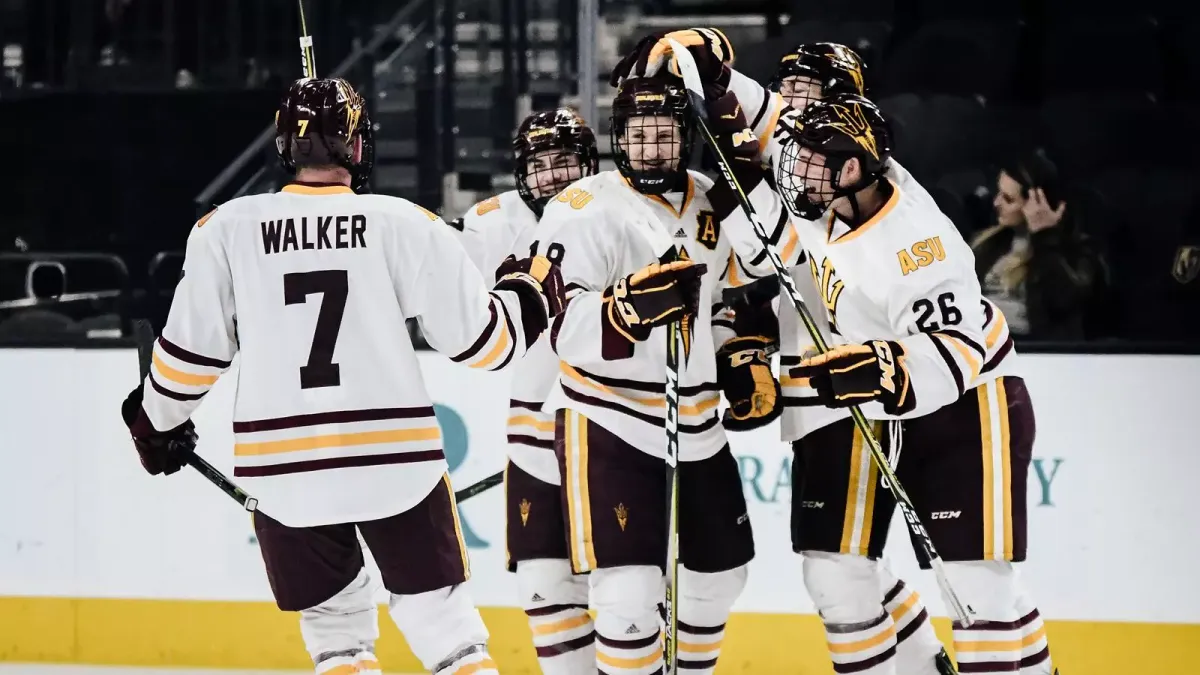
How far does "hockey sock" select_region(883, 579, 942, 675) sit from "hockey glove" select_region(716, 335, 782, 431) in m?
0.48

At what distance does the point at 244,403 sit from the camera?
2334 mm

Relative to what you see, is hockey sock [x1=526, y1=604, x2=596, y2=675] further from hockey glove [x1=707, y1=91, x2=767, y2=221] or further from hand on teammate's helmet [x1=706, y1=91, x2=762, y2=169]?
hand on teammate's helmet [x1=706, y1=91, x2=762, y2=169]

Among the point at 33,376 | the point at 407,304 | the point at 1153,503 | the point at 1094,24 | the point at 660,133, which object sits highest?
the point at 1094,24

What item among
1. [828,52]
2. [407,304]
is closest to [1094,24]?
[828,52]

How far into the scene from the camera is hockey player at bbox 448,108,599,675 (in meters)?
2.89

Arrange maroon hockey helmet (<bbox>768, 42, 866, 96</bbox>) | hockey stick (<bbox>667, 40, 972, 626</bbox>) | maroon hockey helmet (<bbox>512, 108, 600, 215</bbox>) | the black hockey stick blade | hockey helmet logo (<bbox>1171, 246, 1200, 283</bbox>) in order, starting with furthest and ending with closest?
1. hockey helmet logo (<bbox>1171, 246, 1200, 283</bbox>)
2. the black hockey stick blade
3. maroon hockey helmet (<bbox>512, 108, 600, 215</bbox>)
4. maroon hockey helmet (<bbox>768, 42, 866, 96</bbox>)
5. hockey stick (<bbox>667, 40, 972, 626</bbox>)

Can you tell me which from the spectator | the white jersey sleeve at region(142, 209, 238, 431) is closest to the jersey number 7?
the white jersey sleeve at region(142, 209, 238, 431)

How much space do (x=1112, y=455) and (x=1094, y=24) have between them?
1.22 m

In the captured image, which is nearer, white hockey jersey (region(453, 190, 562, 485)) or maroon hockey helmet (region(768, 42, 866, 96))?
maroon hockey helmet (region(768, 42, 866, 96))

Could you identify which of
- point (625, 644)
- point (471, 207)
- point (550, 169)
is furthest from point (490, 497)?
point (625, 644)

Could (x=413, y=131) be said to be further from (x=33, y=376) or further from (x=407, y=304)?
(x=407, y=304)

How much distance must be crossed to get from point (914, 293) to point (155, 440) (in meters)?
1.31

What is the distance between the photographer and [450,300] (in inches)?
91.8

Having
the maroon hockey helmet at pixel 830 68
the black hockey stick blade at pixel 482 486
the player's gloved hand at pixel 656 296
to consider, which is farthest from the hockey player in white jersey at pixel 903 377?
the black hockey stick blade at pixel 482 486
